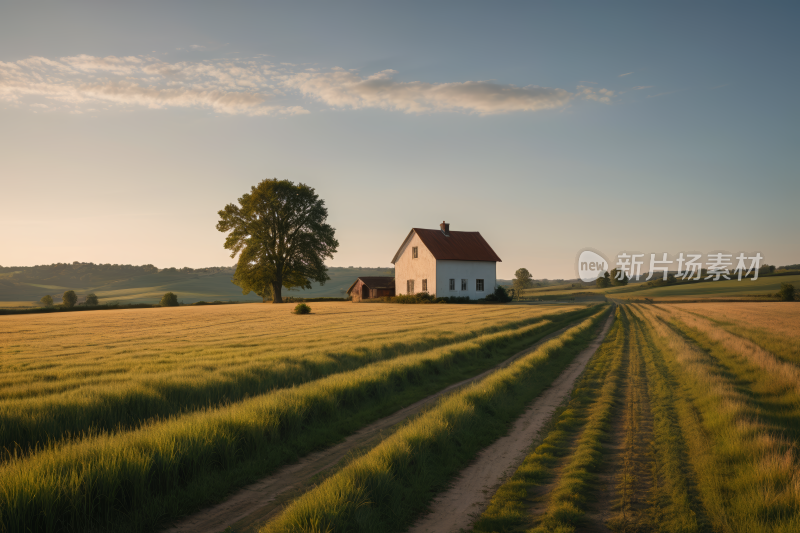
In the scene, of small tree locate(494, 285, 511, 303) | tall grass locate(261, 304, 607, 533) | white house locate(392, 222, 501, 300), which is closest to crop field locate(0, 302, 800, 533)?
tall grass locate(261, 304, 607, 533)

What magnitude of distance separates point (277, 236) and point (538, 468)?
5503cm

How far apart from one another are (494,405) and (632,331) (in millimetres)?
20895

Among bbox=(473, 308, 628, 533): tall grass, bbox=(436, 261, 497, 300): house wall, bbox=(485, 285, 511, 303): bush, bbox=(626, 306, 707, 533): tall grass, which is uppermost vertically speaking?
bbox=(436, 261, 497, 300): house wall

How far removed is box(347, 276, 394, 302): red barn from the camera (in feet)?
220

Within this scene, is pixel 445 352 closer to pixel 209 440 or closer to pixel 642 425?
pixel 642 425

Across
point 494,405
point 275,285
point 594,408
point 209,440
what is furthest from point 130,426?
point 275,285

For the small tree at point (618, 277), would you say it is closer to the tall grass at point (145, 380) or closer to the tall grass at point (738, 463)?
the tall grass at point (145, 380)

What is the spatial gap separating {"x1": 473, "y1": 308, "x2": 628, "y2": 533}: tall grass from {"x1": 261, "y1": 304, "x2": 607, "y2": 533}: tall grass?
2.92 ft

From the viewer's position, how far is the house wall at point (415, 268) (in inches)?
2270

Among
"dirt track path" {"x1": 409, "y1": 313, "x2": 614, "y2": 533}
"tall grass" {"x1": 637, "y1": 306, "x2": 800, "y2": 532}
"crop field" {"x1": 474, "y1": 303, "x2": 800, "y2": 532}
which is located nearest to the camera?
"tall grass" {"x1": 637, "y1": 306, "x2": 800, "y2": 532}

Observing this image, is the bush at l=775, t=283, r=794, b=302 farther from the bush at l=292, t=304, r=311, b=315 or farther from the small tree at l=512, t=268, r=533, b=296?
the bush at l=292, t=304, r=311, b=315

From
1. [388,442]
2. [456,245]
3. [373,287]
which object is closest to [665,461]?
[388,442]

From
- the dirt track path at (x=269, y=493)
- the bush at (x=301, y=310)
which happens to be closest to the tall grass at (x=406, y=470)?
the dirt track path at (x=269, y=493)

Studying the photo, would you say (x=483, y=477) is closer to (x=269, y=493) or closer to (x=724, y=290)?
(x=269, y=493)
